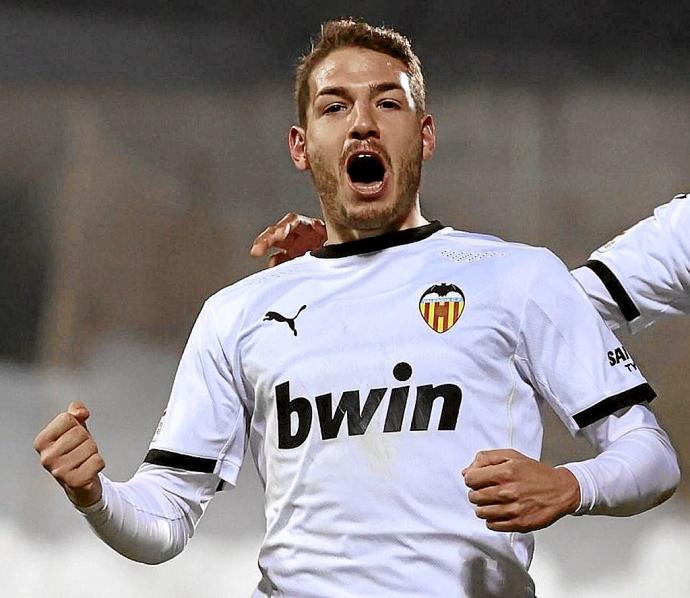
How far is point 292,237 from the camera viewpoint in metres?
1.51

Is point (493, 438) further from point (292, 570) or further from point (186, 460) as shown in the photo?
point (186, 460)

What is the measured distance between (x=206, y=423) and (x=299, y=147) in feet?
1.11

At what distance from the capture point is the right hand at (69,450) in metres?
1.06

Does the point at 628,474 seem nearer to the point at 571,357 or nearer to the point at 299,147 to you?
the point at 571,357

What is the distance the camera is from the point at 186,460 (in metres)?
1.28

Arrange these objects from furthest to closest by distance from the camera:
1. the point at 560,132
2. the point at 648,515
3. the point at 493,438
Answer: the point at 560,132 < the point at 648,515 < the point at 493,438

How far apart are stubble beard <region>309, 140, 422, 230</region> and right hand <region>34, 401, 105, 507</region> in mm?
376

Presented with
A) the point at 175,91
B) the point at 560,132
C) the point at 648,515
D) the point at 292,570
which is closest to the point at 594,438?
the point at 292,570

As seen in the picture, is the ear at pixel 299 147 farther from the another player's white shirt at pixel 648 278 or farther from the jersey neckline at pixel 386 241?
the another player's white shirt at pixel 648 278

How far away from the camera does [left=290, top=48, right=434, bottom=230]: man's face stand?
130 centimetres

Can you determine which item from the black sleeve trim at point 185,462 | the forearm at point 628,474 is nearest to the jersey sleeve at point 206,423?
the black sleeve trim at point 185,462

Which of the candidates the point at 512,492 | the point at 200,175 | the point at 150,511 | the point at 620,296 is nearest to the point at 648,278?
the point at 620,296

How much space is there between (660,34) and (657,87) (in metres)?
0.11

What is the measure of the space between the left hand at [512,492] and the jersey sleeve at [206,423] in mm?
383
